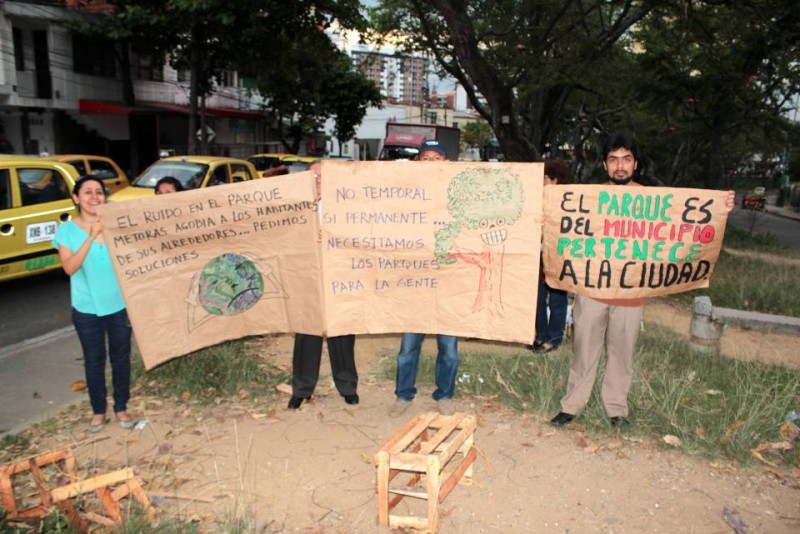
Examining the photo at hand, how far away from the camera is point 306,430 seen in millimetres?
4535

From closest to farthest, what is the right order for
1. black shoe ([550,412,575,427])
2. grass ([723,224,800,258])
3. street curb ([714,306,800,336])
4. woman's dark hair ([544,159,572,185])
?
black shoe ([550,412,575,427]) → woman's dark hair ([544,159,572,185]) → street curb ([714,306,800,336]) → grass ([723,224,800,258])

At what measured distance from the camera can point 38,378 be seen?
554 centimetres

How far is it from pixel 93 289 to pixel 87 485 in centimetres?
141

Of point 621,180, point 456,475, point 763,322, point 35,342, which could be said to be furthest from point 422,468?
point 763,322

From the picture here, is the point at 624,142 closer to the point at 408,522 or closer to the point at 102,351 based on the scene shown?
the point at 408,522

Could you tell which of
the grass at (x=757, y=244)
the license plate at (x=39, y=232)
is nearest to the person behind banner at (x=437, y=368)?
the license plate at (x=39, y=232)

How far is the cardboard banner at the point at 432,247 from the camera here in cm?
440

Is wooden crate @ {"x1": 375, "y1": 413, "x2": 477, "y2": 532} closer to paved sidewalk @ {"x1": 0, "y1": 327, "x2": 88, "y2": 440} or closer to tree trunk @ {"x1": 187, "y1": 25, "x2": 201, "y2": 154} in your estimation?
paved sidewalk @ {"x1": 0, "y1": 327, "x2": 88, "y2": 440}

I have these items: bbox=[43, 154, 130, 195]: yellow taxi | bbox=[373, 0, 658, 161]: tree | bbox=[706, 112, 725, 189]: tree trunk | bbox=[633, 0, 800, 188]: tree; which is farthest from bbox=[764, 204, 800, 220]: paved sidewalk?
bbox=[43, 154, 130, 195]: yellow taxi

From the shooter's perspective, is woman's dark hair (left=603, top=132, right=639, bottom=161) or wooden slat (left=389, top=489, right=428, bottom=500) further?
woman's dark hair (left=603, top=132, right=639, bottom=161)

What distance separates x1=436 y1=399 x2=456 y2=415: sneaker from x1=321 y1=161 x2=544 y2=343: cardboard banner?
2.08 feet

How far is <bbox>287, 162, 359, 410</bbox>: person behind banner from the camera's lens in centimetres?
480

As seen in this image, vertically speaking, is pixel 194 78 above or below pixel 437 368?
above

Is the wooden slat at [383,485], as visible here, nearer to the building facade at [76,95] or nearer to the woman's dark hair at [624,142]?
the woman's dark hair at [624,142]
